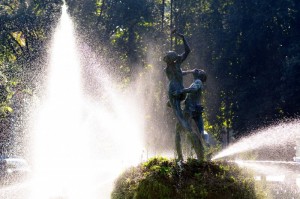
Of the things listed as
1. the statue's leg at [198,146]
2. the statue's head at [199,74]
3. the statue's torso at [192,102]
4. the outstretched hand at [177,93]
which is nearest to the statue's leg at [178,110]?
the outstretched hand at [177,93]

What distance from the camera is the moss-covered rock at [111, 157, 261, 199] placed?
9758 millimetres

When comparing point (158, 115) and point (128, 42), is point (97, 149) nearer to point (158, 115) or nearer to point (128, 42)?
point (158, 115)

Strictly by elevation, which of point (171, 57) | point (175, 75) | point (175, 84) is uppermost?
point (171, 57)

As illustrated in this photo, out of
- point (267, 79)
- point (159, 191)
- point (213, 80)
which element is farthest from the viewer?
point (213, 80)

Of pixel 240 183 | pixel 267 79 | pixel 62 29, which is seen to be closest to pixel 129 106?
pixel 62 29

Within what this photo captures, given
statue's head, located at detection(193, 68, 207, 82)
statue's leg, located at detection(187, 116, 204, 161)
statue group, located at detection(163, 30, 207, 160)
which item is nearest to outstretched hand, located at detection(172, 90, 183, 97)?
statue group, located at detection(163, 30, 207, 160)

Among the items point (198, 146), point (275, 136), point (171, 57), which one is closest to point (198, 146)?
point (198, 146)

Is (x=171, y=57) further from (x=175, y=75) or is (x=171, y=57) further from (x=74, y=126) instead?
(x=74, y=126)

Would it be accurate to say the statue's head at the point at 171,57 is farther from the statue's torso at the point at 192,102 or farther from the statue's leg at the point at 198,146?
the statue's leg at the point at 198,146

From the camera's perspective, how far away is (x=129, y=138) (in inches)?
1458

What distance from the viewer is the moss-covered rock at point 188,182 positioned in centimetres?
976

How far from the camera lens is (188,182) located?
9.92 m

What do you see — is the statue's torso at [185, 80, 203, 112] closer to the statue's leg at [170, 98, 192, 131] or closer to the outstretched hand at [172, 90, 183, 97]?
the statue's leg at [170, 98, 192, 131]

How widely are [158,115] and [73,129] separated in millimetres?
9334
